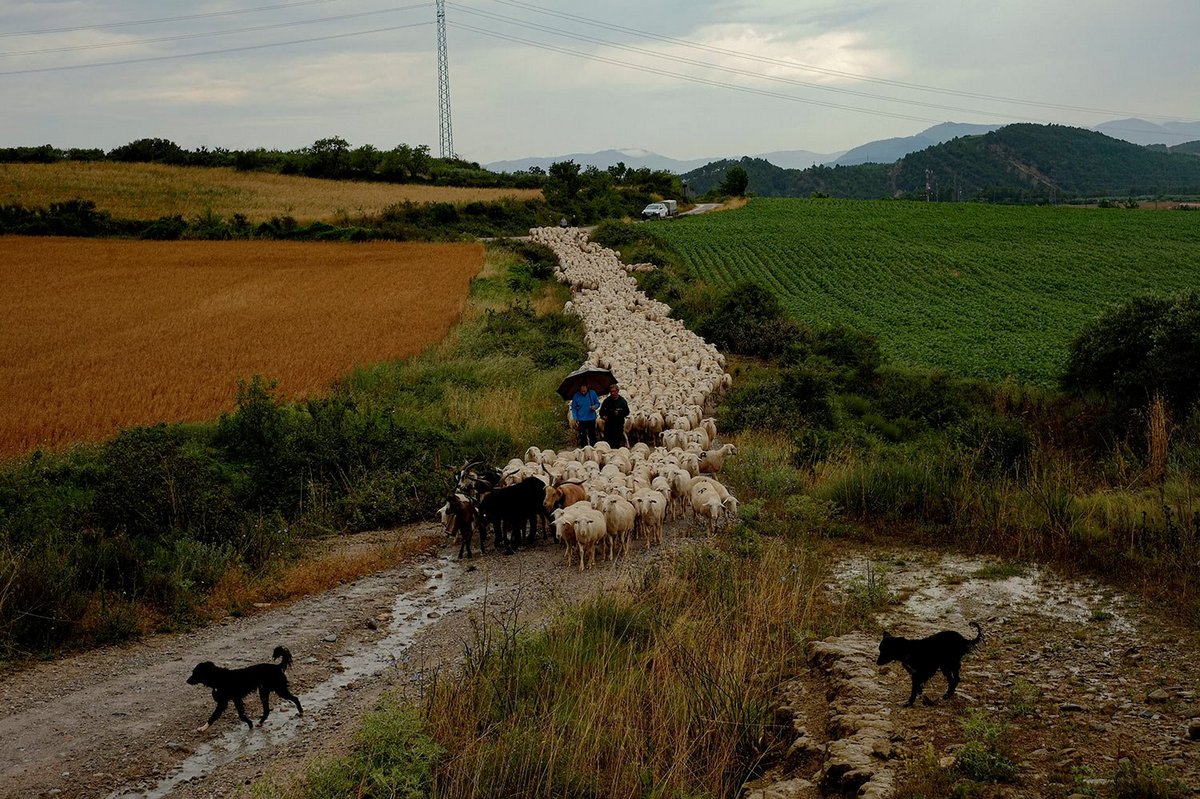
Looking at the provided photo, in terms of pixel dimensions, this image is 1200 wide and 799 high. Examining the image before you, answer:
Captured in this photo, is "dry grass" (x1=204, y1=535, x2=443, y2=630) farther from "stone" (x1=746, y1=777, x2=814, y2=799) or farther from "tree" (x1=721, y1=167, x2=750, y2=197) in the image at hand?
"tree" (x1=721, y1=167, x2=750, y2=197)

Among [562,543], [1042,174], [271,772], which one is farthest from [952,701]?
[1042,174]

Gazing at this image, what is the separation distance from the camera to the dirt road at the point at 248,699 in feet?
21.0

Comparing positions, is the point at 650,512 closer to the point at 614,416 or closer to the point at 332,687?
the point at 614,416

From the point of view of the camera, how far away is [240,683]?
697cm

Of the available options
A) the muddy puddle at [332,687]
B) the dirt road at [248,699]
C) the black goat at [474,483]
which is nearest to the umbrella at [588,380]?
the black goat at [474,483]

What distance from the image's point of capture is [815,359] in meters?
23.7

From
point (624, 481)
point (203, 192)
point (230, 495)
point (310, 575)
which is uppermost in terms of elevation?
point (203, 192)

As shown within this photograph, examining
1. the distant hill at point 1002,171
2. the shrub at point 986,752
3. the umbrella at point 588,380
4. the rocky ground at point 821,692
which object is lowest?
the rocky ground at point 821,692

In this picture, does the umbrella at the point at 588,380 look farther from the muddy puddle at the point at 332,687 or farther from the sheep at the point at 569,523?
the muddy puddle at the point at 332,687

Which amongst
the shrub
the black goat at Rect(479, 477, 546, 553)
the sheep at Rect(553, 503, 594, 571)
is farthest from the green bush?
the black goat at Rect(479, 477, 546, 553)

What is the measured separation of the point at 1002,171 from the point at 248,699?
164170mm

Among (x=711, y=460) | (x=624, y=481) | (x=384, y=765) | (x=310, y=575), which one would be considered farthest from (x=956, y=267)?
(x=384, y=765)

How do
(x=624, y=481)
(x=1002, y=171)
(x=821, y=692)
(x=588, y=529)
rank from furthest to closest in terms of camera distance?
(x=1002, y=171) → (x=624, y=481) → (x=588, y=529) → (x=821, y=692)

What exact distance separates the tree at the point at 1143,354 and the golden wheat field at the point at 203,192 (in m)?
44.3
